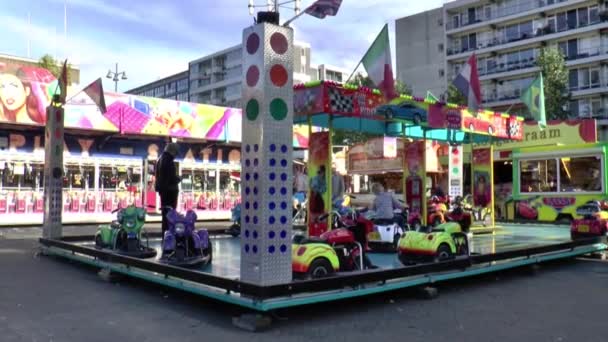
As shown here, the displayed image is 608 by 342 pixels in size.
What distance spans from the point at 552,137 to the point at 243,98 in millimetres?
18620

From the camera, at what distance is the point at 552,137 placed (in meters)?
21.0

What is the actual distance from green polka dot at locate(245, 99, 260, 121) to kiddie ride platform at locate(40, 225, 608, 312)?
170 centimetres

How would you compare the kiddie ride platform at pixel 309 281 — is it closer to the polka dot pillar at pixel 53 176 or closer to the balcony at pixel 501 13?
the polka dot pillar at pixel 53 176

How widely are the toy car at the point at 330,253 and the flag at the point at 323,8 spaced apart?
270 centimetres

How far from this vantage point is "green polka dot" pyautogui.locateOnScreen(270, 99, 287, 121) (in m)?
5.42

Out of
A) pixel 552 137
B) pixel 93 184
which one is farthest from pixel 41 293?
pixel 552 137

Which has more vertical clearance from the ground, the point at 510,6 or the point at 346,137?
the point at 510,6

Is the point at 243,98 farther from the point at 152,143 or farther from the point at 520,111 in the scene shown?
the point at 520,111

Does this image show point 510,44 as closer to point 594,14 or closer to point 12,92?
point 594,14

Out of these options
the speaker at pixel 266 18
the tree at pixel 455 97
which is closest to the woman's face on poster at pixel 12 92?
the speaker at pixel 266 18

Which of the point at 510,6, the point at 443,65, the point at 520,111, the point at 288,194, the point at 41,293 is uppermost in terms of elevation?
the point at 510,6

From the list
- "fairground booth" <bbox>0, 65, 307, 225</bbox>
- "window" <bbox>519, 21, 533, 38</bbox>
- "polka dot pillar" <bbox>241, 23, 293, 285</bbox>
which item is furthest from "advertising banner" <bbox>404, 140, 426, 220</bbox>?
"window" <bbox>519, 21, 533, 38</bbox>

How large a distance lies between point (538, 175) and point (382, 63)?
1126 cm

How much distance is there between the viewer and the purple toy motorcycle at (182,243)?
7.14 meters
